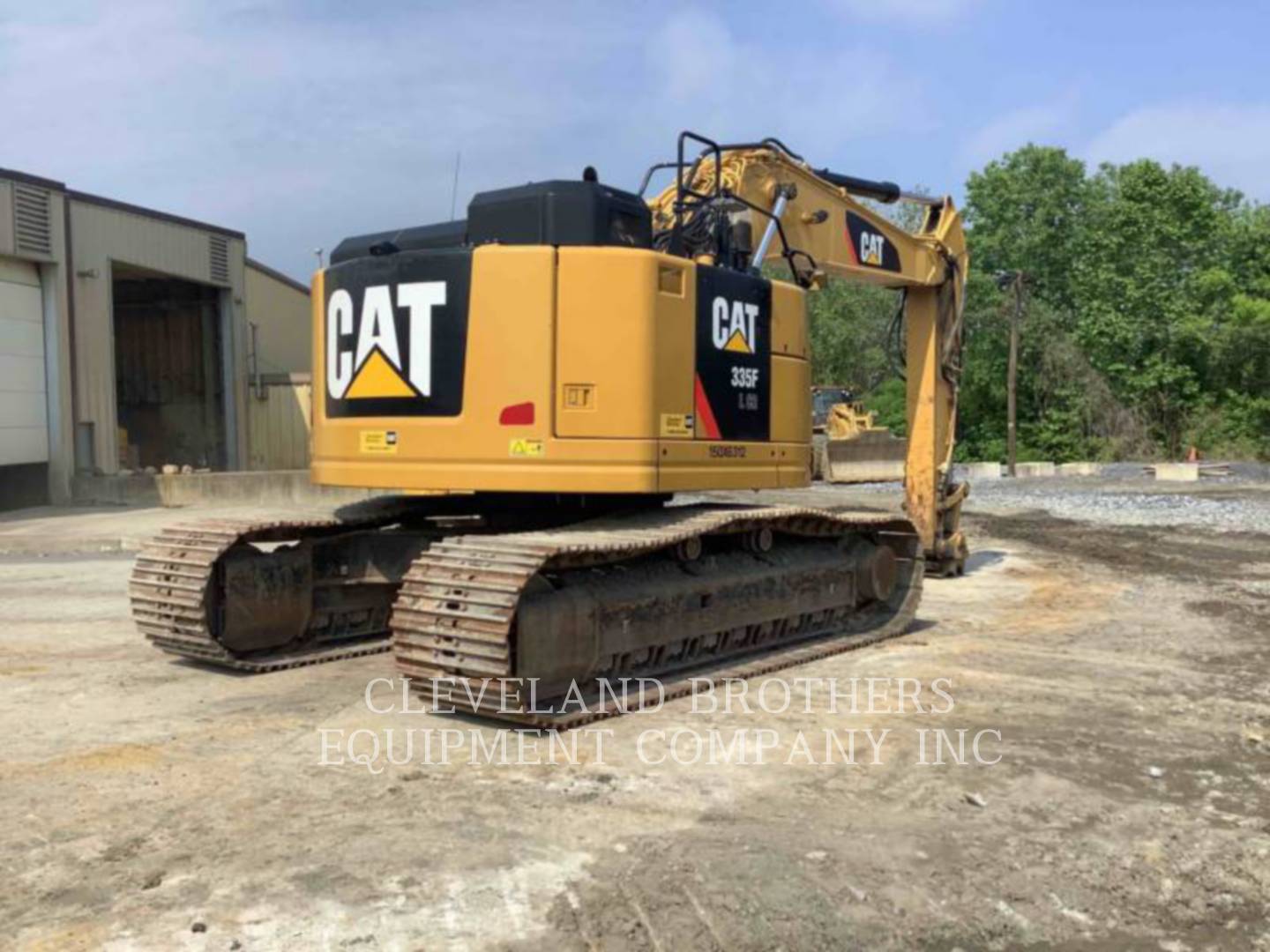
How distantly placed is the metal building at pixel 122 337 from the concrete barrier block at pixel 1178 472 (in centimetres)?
2065

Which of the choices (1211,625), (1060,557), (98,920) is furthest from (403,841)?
(1060,557)

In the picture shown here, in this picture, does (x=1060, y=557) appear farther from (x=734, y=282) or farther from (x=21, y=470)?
(x=21, y=470)

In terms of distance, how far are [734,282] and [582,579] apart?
6.81ft

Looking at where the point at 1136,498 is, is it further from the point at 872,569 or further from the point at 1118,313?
the point at 1118,313

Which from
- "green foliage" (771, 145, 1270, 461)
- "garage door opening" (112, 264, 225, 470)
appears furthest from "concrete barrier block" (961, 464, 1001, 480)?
"garage door opening" (112, 264, 225, 470)

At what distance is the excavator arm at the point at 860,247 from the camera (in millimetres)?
7238

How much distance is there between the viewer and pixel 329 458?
22.1 ft

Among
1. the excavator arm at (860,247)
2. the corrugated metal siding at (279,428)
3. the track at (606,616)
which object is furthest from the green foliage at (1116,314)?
the track at (606,616)

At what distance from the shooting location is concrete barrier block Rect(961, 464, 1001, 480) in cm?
2991

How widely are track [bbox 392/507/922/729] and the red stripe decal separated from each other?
0.49 meters

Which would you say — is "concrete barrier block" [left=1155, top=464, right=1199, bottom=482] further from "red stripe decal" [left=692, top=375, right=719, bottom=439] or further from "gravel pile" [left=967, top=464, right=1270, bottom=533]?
"red stripe decal" [left=692, top=375, right=719, bottom=439]

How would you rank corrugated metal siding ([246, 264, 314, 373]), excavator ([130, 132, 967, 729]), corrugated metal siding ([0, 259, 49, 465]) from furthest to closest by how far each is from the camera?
1. corrugated metal siding ([246, 264, 314, 373])
2. corrugated metal siding ([0, 259, 49, 465])
3. excavator ([130, 132, 967, 729])

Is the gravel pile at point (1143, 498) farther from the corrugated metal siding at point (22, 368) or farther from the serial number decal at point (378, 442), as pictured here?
the corrugated metal siding at point (22, 368)

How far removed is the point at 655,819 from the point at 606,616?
1.72m
